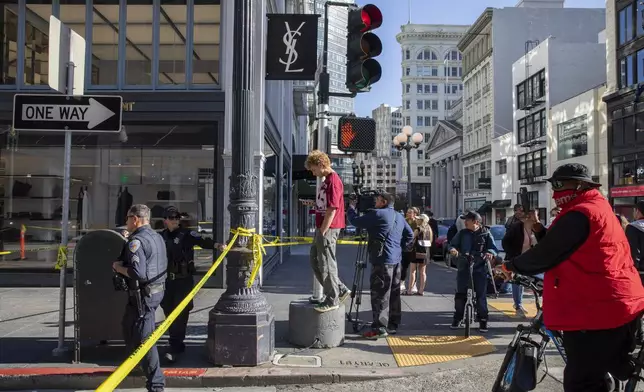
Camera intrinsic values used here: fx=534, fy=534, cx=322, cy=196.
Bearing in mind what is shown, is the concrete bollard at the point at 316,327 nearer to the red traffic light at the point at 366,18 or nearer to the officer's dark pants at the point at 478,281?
the officer's dark pants at the point at 478,281

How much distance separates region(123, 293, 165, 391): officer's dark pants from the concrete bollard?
2.06 m

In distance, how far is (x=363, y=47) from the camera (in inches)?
257

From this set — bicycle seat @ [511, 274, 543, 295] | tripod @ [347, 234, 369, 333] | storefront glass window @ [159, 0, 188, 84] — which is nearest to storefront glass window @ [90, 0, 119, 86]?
storefront glass window @ [159, 0, 188, 84]

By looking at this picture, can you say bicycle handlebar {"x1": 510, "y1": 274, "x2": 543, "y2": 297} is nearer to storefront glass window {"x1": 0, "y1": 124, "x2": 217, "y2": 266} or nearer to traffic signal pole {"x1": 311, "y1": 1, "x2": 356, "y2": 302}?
traffic signal pole {"x1": 311, "y1": 1, "x2": 356, "y2": 302}

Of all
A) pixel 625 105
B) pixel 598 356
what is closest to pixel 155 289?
Answer: pixel 598 356

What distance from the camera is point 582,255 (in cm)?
318

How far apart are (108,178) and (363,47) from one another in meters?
7.43

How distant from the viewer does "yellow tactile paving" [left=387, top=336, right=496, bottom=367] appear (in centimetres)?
620

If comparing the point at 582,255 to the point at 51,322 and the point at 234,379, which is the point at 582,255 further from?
the point at 51,322

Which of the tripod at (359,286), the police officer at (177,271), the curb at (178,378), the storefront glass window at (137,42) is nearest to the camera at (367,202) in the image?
the tripod at (359,286)

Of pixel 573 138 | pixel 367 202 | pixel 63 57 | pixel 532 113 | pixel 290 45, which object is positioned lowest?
pixel 367 202

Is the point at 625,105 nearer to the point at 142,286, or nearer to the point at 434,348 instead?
the point at 434,348

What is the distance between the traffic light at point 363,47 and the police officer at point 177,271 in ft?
8.69

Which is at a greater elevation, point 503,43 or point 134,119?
point 503,43
